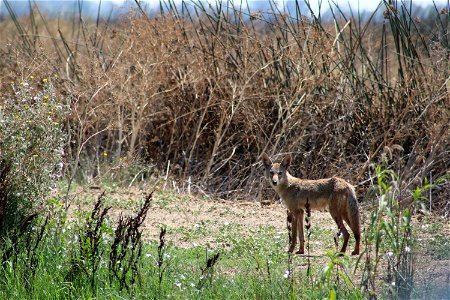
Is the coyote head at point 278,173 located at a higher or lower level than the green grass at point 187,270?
higher

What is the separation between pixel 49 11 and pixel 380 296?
17.4 meters

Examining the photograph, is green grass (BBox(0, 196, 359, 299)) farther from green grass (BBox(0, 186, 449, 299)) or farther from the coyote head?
the coyote head

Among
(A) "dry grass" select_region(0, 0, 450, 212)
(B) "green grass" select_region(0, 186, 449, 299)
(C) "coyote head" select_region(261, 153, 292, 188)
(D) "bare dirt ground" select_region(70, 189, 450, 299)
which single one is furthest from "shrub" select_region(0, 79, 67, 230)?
(A) "dry grass" select_region(0, 0, 450, 212)

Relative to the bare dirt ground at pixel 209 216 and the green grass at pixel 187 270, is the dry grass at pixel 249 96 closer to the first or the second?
the bare dirt ground at pixel 209 216

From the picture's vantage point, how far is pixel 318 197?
25.6 feet

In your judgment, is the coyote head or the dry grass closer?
the coyote head

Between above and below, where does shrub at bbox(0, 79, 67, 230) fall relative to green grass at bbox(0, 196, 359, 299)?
above

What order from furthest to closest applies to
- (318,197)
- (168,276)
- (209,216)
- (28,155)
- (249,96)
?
(249,96), (209,216), (318,197), (28,155), (168,276)

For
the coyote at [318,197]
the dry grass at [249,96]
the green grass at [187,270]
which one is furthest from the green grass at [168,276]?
the dry grass at [249,96]

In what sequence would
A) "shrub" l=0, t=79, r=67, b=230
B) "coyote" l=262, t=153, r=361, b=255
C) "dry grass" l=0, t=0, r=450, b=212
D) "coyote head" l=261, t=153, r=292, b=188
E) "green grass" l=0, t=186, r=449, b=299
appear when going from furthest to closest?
"dry grass" l=0, t=0, r=450, b=212, "coyote head" l=261, t=153, r=292, b=188, "coyote" l=262, t=153, r=361, b=255, "shrub" l=0, t=79, r=67, b=230, "green grass" l=0, t=186, r=449, b=299

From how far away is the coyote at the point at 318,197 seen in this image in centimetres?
750

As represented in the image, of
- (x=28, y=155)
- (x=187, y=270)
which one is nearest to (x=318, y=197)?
(x=187, y=270)

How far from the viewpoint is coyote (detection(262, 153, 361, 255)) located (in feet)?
24.6

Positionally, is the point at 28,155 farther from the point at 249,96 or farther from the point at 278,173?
the point at 249,96
